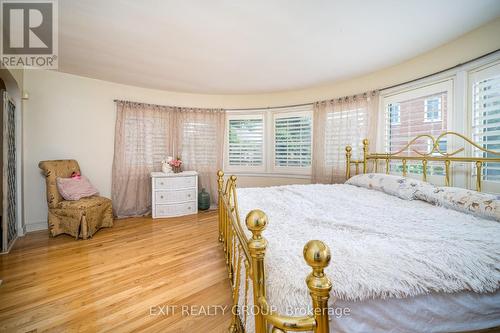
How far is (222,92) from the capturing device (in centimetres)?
411

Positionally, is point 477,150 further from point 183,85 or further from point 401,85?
point 183,85

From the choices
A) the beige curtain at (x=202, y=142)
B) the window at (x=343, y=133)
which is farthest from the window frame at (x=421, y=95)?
the beige curtain at (x=202, y=142)

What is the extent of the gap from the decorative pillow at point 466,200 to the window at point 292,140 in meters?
2.21

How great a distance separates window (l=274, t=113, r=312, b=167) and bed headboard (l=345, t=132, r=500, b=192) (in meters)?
0.91

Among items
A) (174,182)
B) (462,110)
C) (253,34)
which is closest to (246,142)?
(174,182)

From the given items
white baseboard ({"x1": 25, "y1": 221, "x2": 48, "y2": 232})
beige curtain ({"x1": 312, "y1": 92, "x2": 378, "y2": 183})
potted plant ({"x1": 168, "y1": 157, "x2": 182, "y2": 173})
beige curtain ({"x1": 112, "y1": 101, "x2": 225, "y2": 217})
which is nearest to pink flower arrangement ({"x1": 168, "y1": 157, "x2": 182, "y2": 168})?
potted plant ({"x1": 168, "y1": 157, "x2": 182, "y2": 173})

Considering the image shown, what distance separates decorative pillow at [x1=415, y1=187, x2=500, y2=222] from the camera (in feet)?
4.46

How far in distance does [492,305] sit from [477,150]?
1.87 meters

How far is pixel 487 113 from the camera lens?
1.93m

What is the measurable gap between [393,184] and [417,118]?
1136 mm

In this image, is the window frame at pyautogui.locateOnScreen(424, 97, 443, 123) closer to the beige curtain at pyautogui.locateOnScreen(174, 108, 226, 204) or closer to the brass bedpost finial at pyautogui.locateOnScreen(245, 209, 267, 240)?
the brass bedpost finial at pyautogui.locateOnScreen(245, 209, 267, 240)

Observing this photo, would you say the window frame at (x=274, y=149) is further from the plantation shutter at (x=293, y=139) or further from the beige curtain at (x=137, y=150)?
the beige curtain at (x=137, y=150)

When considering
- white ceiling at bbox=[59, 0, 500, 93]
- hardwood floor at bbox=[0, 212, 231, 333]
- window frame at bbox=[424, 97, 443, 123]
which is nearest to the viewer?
hardwood floor at bbox=[0, 212, 231, 333]

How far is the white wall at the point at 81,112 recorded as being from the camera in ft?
9.58
